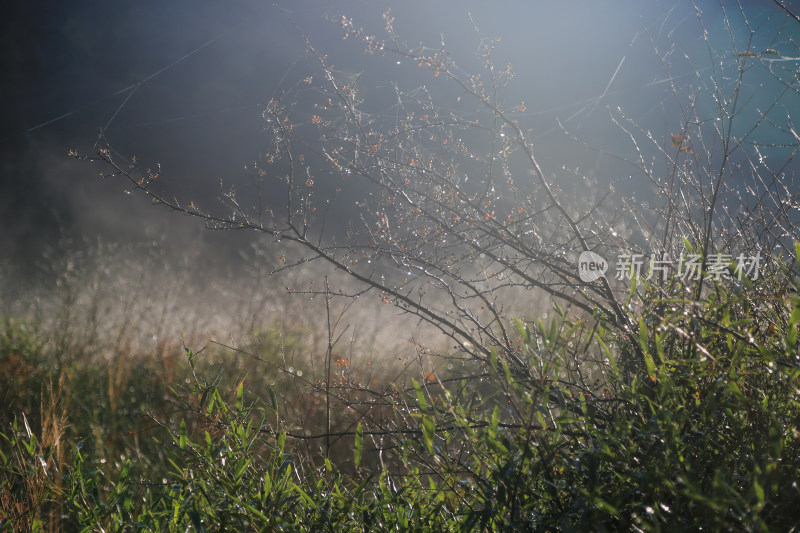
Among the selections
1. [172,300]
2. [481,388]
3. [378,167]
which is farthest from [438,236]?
[172,300]

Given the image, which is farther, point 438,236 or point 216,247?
point 216,247

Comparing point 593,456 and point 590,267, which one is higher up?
point 590,267

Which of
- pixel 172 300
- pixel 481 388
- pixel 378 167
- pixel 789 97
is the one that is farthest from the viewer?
pixel 172 300

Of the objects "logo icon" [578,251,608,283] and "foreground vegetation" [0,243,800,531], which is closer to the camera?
"foreground vegetation" [0,243,800,531]

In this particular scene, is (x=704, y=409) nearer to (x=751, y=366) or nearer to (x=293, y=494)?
(x=751, y=366)

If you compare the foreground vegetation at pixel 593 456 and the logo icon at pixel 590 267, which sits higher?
the logo icon at pixel 590 267

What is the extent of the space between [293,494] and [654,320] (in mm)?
630

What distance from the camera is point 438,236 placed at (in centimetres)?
154

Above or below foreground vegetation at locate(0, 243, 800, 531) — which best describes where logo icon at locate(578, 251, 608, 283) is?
above

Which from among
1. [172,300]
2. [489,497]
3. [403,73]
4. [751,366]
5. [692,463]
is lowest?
[172,300]

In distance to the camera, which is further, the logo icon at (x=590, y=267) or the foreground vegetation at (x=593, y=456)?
the logo icon at (x=590, y=267)

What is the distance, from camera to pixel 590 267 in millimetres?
1232

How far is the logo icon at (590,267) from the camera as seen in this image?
1.21 metres

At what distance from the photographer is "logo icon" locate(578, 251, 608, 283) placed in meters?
1.21
